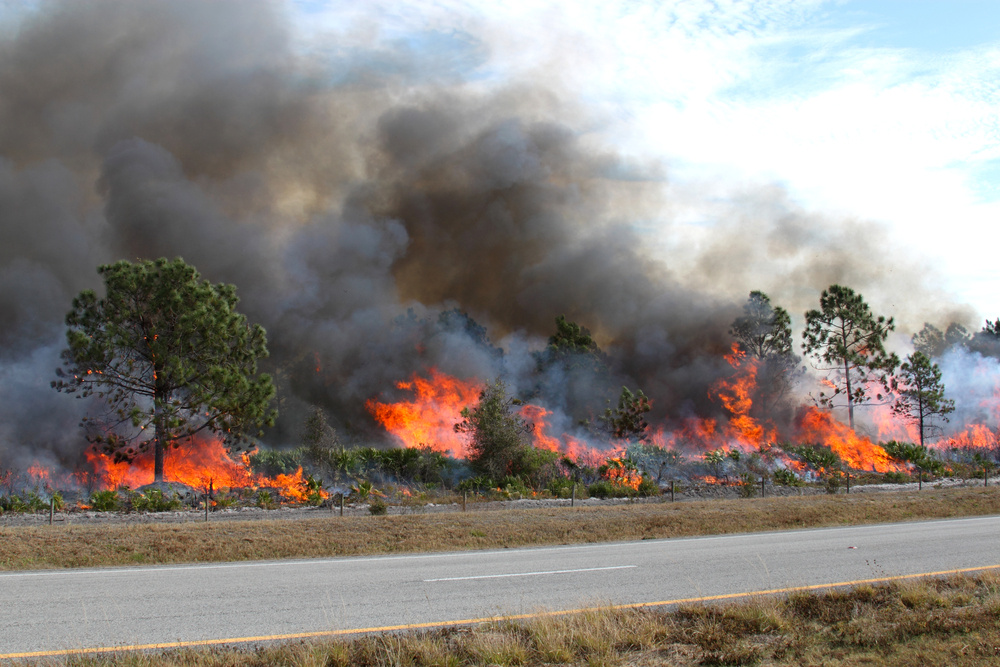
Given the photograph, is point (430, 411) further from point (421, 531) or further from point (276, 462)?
point (421, 531)

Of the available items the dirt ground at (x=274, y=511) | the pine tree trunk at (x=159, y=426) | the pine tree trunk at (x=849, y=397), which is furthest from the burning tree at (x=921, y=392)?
the pine tree trunk at (x=159, y=426)

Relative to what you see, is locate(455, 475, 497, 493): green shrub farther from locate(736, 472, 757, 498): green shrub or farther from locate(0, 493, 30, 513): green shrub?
locate(0, 493, 30, 513): green shrub

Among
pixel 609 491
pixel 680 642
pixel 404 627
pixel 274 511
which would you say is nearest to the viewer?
pixel 680 642

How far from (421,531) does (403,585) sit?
779 centimetres

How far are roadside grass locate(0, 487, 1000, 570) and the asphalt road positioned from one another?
188 cm

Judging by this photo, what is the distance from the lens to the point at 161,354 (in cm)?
3181

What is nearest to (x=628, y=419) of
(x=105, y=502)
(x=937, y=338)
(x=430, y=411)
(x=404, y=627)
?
(x=430, y=411)

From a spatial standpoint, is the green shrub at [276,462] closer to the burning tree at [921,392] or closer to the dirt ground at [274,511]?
the dirt ground at [274,511]

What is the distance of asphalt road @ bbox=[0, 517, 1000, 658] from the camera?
8008 mm

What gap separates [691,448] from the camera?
150 feet

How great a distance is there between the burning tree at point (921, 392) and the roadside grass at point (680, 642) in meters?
50.9

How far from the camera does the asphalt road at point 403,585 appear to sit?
26.3 feet

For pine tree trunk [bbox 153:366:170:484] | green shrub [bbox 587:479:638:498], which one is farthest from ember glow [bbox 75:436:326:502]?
green shrub [bbox 587:479:638:498]

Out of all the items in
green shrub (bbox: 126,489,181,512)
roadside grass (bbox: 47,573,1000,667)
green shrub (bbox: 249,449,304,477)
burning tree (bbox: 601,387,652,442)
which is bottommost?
green shrub (bbox: 126,489,181,512)
